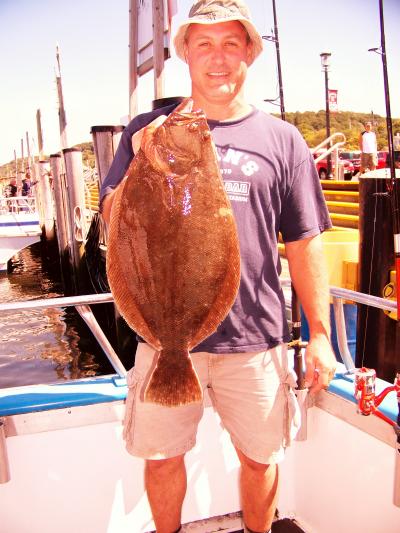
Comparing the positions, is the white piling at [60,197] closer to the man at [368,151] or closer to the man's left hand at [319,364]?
the man at [368,151]

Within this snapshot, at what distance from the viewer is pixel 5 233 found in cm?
1786

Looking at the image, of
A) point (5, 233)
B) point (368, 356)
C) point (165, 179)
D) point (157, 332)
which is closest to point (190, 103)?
point (165, 179)

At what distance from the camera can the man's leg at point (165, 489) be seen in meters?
2.06

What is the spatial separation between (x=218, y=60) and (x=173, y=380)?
3.94 ft

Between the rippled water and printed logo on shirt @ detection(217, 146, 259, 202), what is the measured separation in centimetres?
737

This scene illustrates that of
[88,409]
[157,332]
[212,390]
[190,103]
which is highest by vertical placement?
[190,103]

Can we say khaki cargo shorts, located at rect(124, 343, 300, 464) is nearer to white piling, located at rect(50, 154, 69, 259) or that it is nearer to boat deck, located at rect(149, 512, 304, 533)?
boat deck, located at rect(149, 512, 304, 533)

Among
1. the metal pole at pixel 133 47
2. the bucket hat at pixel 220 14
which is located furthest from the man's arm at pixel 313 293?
the metal pole at pixel 133 47

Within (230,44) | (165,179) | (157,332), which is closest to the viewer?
(165,179)

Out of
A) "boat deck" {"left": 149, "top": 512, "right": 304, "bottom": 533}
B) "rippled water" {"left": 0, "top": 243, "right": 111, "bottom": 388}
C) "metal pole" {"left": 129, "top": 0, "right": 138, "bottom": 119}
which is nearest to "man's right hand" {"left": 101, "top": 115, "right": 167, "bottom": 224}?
"boat deck" {"left": 149, "top": 512, "right": 304, "bottom": 533}

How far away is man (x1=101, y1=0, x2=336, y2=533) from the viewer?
1.93 meters

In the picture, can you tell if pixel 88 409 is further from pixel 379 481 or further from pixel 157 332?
pixel 379 481

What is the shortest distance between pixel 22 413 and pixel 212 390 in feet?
3.26

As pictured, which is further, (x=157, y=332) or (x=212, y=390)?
(x=212, y=390)
